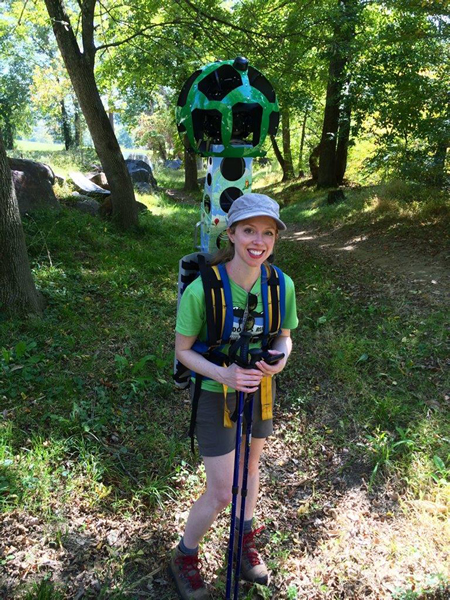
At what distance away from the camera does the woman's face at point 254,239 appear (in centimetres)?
200

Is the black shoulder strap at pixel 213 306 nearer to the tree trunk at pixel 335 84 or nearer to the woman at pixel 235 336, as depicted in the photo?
the woman at pixel 235 336

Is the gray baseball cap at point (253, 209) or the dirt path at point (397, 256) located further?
the dirt path at point (397, 256)

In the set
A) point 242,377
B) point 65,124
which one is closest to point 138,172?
point 242,377

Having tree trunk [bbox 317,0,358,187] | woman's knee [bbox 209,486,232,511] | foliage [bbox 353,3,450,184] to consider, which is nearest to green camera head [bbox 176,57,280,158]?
woman's knee [bbox 209,486,232,511]

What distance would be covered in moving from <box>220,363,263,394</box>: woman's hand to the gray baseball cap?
0.70 m

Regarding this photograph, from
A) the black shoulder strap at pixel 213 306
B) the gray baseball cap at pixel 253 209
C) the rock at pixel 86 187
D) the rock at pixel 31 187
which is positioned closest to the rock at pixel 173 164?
the rock at pixel 86 187

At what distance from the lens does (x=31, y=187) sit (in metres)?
7.77

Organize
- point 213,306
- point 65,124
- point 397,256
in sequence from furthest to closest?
point 65,124 → point 397,256 → point 213,306

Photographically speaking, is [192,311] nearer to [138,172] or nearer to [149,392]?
[149,392]

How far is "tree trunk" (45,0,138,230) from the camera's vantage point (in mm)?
7527

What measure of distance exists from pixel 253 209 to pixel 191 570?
206 centimetres

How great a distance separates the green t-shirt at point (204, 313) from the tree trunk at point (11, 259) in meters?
3.20

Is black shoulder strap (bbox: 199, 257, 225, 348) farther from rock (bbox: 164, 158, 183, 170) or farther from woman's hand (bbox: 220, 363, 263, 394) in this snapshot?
rock (bbox: 164, 158, 183, 170)

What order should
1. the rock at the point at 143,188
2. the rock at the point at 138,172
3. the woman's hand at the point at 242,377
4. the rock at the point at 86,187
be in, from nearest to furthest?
the woman's hand at the point at 242,377, the rock at the point at 86,187, the rock at the point at 143,188, the rock at the point at 138,172
